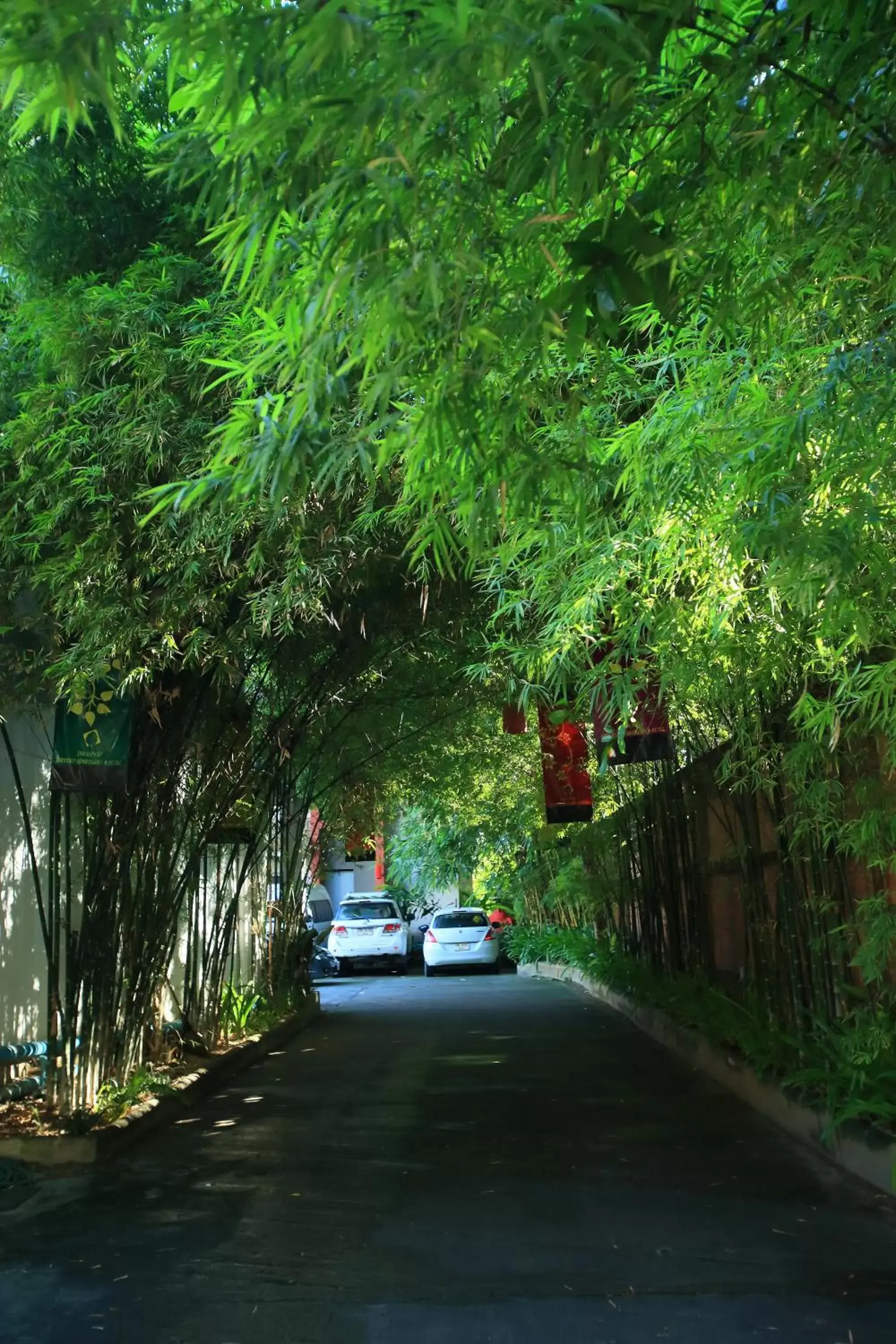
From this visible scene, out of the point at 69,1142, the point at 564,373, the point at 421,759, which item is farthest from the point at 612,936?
the point at 564,373

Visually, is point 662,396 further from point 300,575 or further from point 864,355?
point 300,575

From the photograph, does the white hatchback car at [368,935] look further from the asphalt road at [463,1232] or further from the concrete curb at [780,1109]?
the asphalt road at [463,1232]

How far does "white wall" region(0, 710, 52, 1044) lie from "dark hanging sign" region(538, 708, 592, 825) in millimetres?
4341

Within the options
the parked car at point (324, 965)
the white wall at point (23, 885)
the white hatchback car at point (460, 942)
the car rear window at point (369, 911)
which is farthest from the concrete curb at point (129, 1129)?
the car rear window at point (369, 911)

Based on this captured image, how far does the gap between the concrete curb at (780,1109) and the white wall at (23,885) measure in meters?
4.70

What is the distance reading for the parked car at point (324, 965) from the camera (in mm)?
24078

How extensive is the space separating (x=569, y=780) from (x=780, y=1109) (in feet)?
16.4

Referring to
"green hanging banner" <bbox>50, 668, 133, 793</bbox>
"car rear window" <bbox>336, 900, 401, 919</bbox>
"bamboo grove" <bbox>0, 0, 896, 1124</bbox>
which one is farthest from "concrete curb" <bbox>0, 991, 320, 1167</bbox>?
"car rear window" <bbox>336, 900, 401, 919</bbox>

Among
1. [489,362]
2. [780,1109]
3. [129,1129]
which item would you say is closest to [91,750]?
[129,1129]

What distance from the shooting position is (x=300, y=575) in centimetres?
587

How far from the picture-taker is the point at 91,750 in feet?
23.4

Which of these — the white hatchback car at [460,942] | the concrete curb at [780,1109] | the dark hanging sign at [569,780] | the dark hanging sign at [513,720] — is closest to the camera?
the concrete curb at [780,1109]

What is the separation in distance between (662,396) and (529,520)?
0.70 meters

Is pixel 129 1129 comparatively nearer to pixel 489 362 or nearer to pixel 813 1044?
pixel 813 1044
